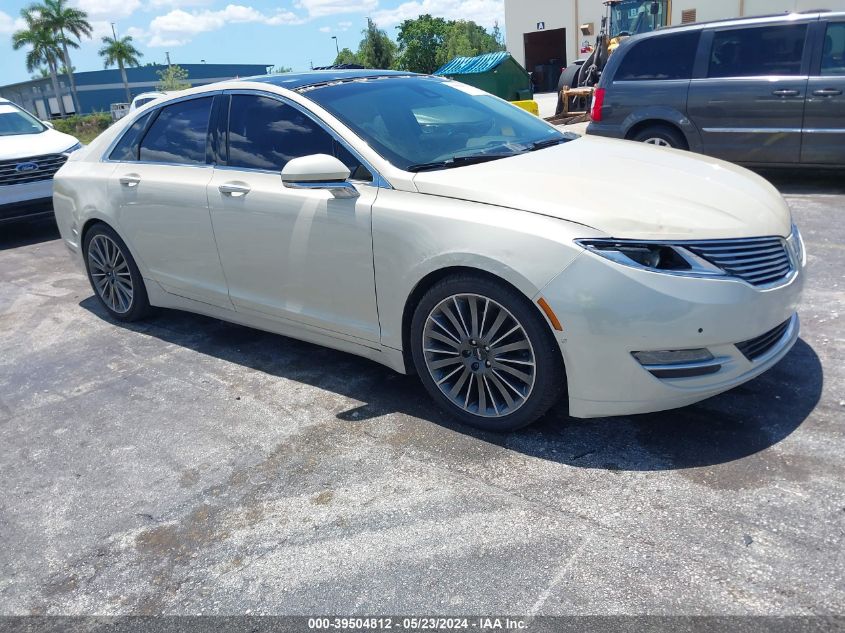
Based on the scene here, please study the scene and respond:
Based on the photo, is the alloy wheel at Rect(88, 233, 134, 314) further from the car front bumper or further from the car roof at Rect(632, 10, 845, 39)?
the car roof at Rect(632, 10, 845, 39)

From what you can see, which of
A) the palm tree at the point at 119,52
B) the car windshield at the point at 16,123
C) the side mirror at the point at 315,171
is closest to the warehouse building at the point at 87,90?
the palm tree at the point at 119,52

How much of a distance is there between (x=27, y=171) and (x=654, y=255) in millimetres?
8470

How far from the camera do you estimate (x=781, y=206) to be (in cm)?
345

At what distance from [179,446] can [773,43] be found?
7213 mm

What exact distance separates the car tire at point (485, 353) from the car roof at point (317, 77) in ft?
5.28

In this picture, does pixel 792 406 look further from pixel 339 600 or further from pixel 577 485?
pixel 339 600

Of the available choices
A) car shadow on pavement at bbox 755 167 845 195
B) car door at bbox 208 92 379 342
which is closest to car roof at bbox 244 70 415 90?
car door at bbox 208 92 379 342

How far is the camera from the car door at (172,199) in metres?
4.34

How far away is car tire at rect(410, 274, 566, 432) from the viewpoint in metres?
3.04

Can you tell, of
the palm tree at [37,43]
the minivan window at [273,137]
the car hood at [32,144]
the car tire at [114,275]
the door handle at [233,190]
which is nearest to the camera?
the minivan window at [273,137]

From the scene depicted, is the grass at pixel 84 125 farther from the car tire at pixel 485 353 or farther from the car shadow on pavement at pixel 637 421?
the car tire at pixel 485 353

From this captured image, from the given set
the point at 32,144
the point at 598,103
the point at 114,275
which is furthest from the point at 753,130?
the point at 32,144

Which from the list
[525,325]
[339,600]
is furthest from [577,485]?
[339,600]

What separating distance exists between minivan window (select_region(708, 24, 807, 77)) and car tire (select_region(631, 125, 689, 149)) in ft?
2.29
